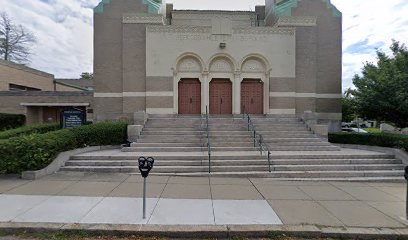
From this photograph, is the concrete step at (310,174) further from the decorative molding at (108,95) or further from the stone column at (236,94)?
the decorative molding at (108,95)

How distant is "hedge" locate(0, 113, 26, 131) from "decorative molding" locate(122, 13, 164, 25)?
11.6 meters

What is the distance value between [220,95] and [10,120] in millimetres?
16153

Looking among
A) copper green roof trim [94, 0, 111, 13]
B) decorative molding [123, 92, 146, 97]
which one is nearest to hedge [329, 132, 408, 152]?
decorative molding [123, 92, 146, 97]

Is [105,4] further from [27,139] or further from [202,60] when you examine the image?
[27,139]

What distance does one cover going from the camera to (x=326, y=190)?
258 inches

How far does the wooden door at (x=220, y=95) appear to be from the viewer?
16.3 m

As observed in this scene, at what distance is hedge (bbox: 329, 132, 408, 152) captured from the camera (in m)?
9.76

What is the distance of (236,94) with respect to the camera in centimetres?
1598

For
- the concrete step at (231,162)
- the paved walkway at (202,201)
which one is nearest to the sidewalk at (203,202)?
the paved walkway at (202,201)

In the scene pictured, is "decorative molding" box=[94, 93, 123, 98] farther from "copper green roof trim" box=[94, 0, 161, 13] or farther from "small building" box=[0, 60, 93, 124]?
"copper green roof trim" box=[94, 0, 161, 13]

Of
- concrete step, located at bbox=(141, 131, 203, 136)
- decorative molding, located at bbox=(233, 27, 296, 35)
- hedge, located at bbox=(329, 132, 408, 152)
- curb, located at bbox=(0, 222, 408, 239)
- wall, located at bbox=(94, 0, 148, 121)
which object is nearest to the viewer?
curb, located at bbox=(0, 222, 408, 239)

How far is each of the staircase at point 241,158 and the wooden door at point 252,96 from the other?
15.2 ft

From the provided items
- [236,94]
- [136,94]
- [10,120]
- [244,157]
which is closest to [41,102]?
[10,120]

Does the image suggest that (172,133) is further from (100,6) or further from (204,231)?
(100,6)
